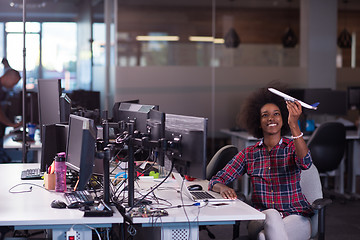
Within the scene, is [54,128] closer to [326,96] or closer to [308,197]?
[308,197]

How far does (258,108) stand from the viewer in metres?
3.64

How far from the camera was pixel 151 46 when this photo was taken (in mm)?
7879

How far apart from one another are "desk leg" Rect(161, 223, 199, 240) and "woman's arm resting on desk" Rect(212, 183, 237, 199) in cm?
51

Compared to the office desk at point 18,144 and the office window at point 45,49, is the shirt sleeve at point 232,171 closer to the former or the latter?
the office desk at point 18,144

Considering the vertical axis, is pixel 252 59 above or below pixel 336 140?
above

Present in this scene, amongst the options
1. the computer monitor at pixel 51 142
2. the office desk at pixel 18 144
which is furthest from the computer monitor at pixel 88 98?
the computer monitor at pixel 51 142

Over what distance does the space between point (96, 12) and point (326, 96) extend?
3.27 metres

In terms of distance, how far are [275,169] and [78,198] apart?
3.94ft

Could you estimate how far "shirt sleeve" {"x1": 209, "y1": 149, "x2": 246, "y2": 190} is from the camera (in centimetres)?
346

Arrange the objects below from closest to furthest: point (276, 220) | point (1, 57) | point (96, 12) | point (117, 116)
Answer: point (276, 220) < point (117, 116) < point (1, 57) < point (96, 12)

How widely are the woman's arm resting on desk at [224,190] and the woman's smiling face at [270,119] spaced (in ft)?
1.48

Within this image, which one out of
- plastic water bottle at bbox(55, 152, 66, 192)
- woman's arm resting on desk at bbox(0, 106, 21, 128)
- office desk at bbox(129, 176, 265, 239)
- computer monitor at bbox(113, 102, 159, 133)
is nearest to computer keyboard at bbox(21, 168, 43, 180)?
plastic water bottle at bbox(55, 152, 66, 192)

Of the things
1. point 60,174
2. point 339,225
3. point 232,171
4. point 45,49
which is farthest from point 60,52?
point 232,171

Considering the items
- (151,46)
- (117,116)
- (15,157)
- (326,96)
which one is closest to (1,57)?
(15,157)
